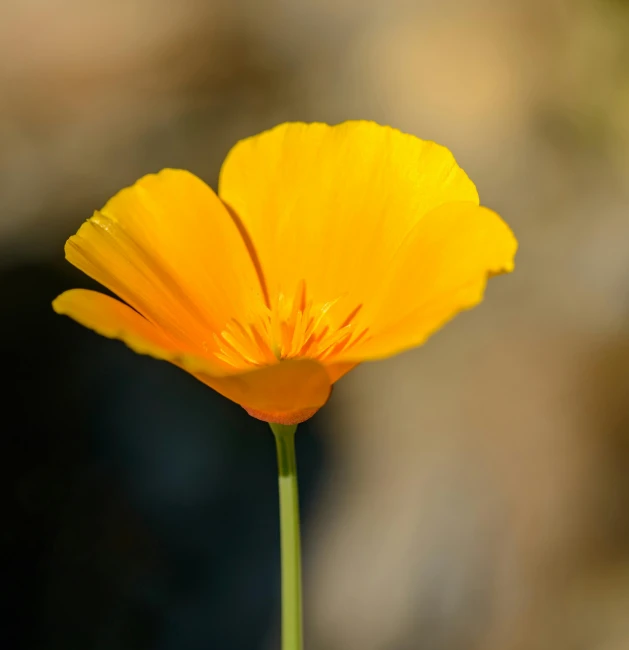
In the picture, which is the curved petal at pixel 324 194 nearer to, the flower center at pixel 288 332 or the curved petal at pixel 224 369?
the flower center at pixel 288 332

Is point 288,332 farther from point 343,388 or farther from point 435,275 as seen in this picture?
point 343,388

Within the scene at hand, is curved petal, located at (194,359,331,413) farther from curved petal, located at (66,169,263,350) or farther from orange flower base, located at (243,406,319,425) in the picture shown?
curved petal, located at (66,169,263,350)

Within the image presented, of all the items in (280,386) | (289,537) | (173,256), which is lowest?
(289,537)

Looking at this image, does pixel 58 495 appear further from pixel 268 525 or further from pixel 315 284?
pixel 315 284

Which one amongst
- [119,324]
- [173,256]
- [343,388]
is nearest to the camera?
[119,324]

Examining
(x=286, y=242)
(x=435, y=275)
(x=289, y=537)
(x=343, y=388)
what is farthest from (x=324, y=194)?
(x=343, y=388)

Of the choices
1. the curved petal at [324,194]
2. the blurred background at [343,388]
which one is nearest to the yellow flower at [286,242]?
the curved petal at [324,194]

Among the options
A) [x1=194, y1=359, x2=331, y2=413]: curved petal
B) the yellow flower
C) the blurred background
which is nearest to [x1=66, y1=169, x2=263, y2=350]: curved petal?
the yellow flower
